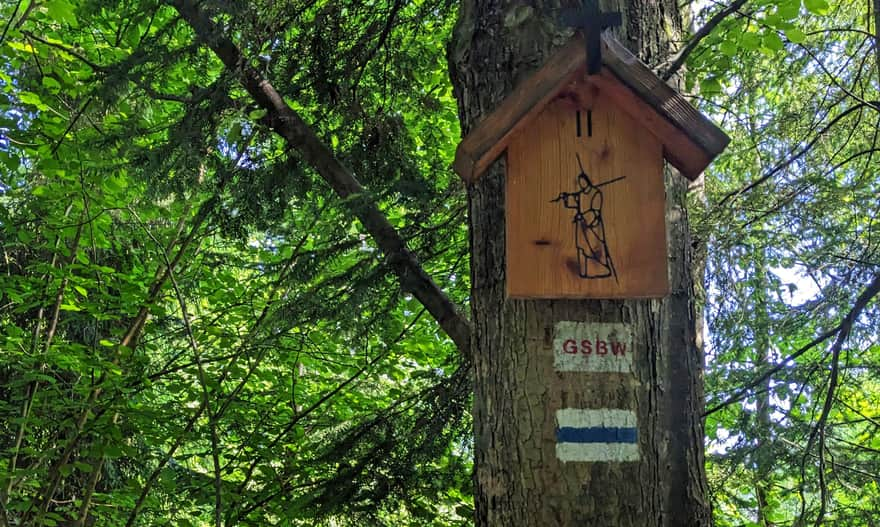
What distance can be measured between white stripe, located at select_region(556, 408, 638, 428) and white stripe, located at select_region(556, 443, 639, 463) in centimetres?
4

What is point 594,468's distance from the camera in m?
1.64

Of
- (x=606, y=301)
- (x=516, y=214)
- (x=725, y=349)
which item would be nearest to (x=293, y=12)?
(x=516, y=214)

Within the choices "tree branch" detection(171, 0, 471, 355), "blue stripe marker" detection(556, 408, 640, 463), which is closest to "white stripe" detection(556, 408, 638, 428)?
"blue stripe marker" detection(556, 408, 640, 463)

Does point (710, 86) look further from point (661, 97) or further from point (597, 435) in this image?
point (597, 435)

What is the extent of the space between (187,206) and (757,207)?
9.97ft

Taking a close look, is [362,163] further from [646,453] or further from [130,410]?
[646,453]

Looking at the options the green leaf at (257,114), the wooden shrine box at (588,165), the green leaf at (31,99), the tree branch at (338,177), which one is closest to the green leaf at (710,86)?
the wooden shrine box at (588,165)

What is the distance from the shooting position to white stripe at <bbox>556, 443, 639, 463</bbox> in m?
1.65

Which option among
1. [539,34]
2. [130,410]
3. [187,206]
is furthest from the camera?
[187,206]

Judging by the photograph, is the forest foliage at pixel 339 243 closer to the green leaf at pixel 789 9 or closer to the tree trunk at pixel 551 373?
the green leaf at pixel 789 9

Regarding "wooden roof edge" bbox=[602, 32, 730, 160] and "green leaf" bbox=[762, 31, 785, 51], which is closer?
"wooden roof edge" bbox=[602, 32, 730, 160]

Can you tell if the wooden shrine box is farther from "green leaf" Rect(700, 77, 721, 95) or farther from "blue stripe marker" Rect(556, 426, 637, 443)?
"green leaf" Rect(700, 77, 721, 95)

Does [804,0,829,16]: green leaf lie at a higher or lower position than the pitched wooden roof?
higher

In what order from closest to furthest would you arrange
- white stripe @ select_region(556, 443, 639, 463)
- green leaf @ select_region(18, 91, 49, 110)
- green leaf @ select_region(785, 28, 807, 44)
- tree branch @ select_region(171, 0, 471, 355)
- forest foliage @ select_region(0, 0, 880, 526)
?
white stripe @ select_region(556, 443, 639, 463) → green leaf @ select_region(785, 28, 807, 44) → tree branch @ select_region(171, 0, 471, 355) → forest foliage @ select_region(0, 0, 880, 526) → green leaf @ select_region(18, 91, 49, 110)
